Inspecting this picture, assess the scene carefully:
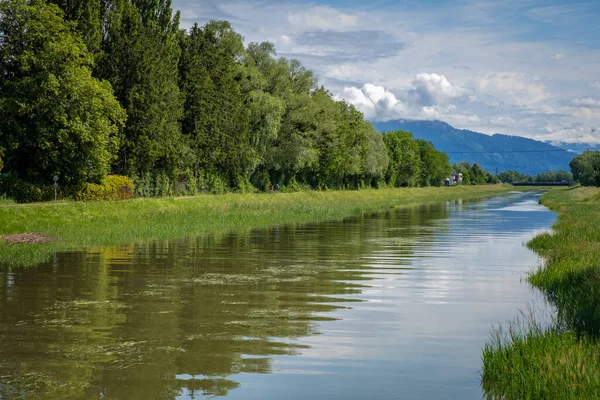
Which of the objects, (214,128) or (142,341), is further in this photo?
→ (214,128)

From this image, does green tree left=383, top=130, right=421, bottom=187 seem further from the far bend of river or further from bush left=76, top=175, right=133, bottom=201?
the far bend of river

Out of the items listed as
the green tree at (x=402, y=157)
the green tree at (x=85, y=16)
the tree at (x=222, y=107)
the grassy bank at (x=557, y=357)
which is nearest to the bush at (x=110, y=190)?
the green tree at (x=85, y=16)

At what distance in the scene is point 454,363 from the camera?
12.8 metres

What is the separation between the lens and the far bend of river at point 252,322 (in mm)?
11297

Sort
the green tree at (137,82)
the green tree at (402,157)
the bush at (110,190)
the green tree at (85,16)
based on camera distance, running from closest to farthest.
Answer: the bush at (110,190)
the green tree at (85,16)
the green tree at (137,82)
the green tree at (402,157)

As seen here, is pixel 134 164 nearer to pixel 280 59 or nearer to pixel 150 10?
pixel 150 10

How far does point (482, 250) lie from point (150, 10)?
42.0 metres

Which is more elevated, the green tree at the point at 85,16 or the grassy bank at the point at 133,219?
the green tree at the point at 85,16

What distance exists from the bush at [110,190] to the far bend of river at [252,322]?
22.4m

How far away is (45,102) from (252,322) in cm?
3796

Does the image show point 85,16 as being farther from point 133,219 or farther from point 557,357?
point 557,357

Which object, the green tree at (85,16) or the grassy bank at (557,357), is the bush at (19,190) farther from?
the grassy bank at (557,357)

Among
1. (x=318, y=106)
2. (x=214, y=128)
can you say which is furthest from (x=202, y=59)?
(x=318, y=106)

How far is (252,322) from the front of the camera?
52.7 ft
